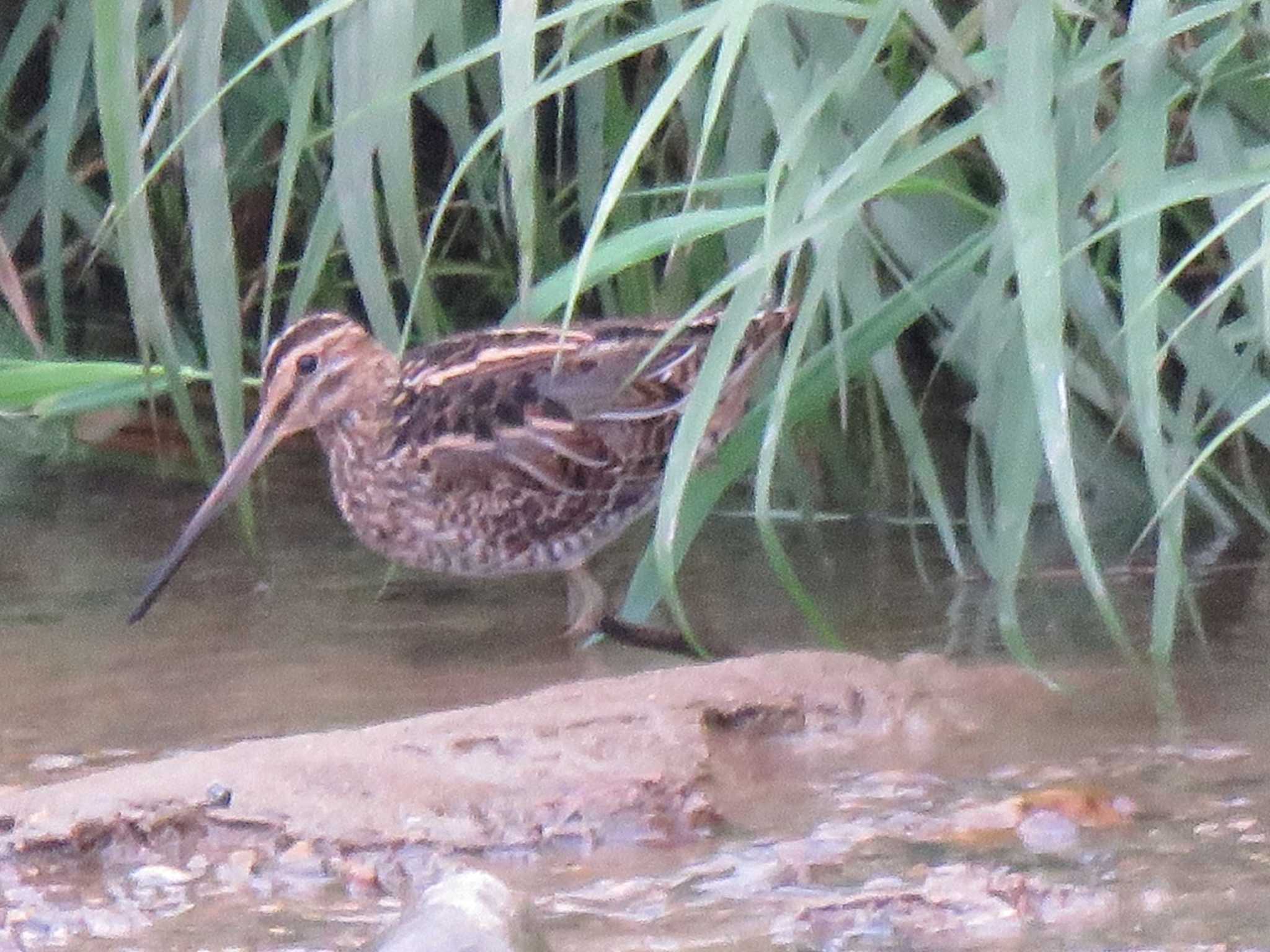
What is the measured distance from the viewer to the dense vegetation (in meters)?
2.88

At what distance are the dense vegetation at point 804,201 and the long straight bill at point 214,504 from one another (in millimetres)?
181

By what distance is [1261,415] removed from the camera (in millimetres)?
3303

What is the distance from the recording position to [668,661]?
3635 mm

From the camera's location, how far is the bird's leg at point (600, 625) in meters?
3.61

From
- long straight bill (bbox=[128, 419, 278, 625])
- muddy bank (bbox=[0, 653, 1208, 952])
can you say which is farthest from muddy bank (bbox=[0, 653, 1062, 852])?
long straight bill (bbox=[128, 419, 278, 625])

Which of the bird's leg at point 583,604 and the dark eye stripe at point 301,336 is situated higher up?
the dark eye stripe at point 301,336

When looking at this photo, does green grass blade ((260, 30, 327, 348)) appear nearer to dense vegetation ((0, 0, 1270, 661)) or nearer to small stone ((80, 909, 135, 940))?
dense vegetation ((0, 0, 1270, 661))

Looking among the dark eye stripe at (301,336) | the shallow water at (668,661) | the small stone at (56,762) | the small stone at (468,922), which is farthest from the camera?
the dark eye stripe at (301,336)

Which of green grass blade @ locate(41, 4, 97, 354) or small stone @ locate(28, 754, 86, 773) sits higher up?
green grass blade @ locate(41, 4, 97, 354)

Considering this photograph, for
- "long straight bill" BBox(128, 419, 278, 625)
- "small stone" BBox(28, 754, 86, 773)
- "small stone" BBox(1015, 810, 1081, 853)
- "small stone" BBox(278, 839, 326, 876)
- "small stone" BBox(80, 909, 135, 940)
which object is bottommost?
"small stone" BBox(1015, 810, 1081, 853)

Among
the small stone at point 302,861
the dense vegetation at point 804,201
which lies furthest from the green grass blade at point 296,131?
the small stone at point 302,861

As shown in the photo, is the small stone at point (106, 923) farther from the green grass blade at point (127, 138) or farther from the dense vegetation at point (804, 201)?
the green grass blade at point (127, 138)

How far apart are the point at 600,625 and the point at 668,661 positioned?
12 centimetres

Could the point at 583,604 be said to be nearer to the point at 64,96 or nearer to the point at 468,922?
the point at 64,96
